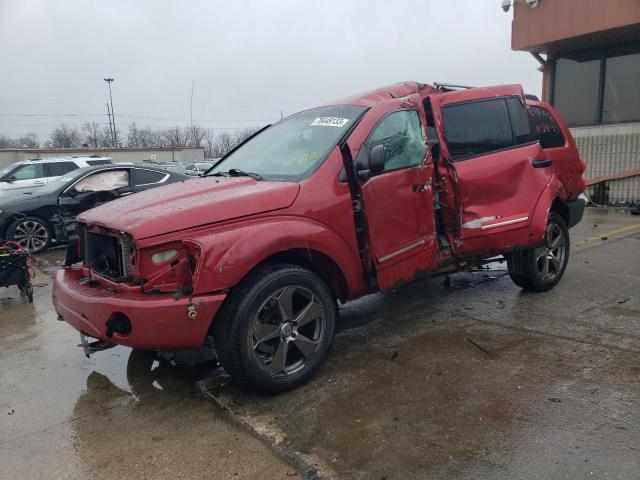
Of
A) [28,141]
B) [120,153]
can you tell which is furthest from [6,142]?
[120,153]

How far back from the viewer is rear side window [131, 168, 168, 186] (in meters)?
9.20

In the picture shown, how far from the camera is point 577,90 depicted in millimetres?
13305

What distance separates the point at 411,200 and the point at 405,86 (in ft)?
3.77

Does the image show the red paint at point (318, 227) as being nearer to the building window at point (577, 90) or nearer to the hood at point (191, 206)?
the hood at point (191, 206)

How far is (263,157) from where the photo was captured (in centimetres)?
418

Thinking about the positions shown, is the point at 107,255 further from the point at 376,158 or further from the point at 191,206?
the point at 376,158

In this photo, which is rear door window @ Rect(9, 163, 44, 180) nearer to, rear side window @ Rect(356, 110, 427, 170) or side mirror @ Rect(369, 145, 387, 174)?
rear side window @ Rect(356, 110, 427, 170)

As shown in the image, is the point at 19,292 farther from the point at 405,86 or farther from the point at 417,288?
the point at 405,86

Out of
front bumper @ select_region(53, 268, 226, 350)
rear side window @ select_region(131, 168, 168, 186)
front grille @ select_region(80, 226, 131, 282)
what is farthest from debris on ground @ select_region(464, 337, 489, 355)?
rear side window @ select_region(131, 168, 168, 186)

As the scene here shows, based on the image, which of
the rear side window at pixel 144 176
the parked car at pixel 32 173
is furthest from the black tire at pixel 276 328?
the parked car at pixel 32 173

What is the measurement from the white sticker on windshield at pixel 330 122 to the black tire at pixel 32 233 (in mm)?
6736

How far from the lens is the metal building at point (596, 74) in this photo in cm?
1156

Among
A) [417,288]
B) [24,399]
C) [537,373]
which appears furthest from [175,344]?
[417,288]

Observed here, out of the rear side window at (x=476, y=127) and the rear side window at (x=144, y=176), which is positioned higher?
the rear side window at (x=476, y=127)
